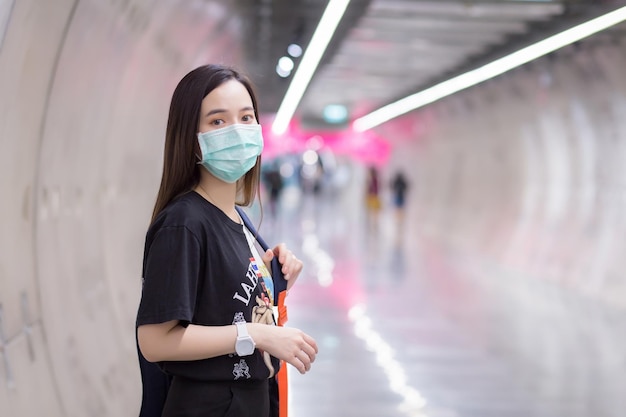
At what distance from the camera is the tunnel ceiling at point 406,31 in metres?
10.4

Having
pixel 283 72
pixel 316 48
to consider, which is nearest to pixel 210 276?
pixel 316 48

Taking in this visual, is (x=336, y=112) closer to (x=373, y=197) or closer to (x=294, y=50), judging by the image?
(x=373, y=197)

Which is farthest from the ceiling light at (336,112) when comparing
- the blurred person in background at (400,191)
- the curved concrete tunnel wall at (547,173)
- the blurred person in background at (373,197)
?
the blurred person in background at (400,191)

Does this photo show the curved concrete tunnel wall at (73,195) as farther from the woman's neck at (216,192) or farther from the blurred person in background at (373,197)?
the blurred person in background at (373,197)

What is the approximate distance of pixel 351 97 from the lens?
2789 cm

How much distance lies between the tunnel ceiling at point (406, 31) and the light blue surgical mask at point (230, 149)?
172 inches

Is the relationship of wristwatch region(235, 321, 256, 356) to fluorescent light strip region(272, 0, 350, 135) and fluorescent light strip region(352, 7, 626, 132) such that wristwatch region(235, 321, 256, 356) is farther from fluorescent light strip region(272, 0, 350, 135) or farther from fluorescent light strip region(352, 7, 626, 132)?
fluorescent light strip region(352, 7, 626, 132)

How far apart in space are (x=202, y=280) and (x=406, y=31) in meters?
12.1

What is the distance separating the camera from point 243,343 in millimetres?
2498

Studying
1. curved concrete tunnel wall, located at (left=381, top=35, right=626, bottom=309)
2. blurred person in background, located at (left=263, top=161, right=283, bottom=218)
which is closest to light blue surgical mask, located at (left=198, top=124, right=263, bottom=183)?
curved concrete tunnel wall, located at (left=381, top=35, right=626, bottom=309)

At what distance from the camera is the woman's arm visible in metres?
2.44

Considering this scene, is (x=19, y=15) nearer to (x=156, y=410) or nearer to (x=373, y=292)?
(x=156, y=410)

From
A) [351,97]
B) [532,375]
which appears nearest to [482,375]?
[532,375]

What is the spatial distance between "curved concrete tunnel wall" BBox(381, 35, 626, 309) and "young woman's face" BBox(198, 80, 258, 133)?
10384 mm
